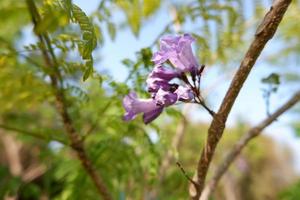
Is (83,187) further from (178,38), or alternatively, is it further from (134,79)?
(178,38)

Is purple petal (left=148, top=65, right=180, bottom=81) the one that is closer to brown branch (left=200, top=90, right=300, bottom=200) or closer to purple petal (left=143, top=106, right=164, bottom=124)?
purple petal (left=143, top=106, right=164, bottom=124)

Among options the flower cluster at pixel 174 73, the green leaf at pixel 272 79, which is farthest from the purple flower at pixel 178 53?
the green leaf at pixel 272 79

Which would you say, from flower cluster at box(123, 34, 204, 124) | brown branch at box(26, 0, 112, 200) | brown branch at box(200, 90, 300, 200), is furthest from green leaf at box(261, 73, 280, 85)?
Result: brown branch at box(26, 0, 112, 200)

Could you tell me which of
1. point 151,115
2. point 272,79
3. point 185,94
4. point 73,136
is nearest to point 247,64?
point 185,94

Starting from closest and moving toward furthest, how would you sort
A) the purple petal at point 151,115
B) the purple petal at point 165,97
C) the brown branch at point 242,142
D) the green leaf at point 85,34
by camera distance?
the green leaf at point 85,34
the purple petal at point 165,97
the purple petal at point 151,115
the brown branch at point 242,142

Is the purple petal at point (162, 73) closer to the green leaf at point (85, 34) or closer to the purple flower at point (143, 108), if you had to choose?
the purple flower at point (143, 108)

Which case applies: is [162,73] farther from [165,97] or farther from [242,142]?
[242,142]
